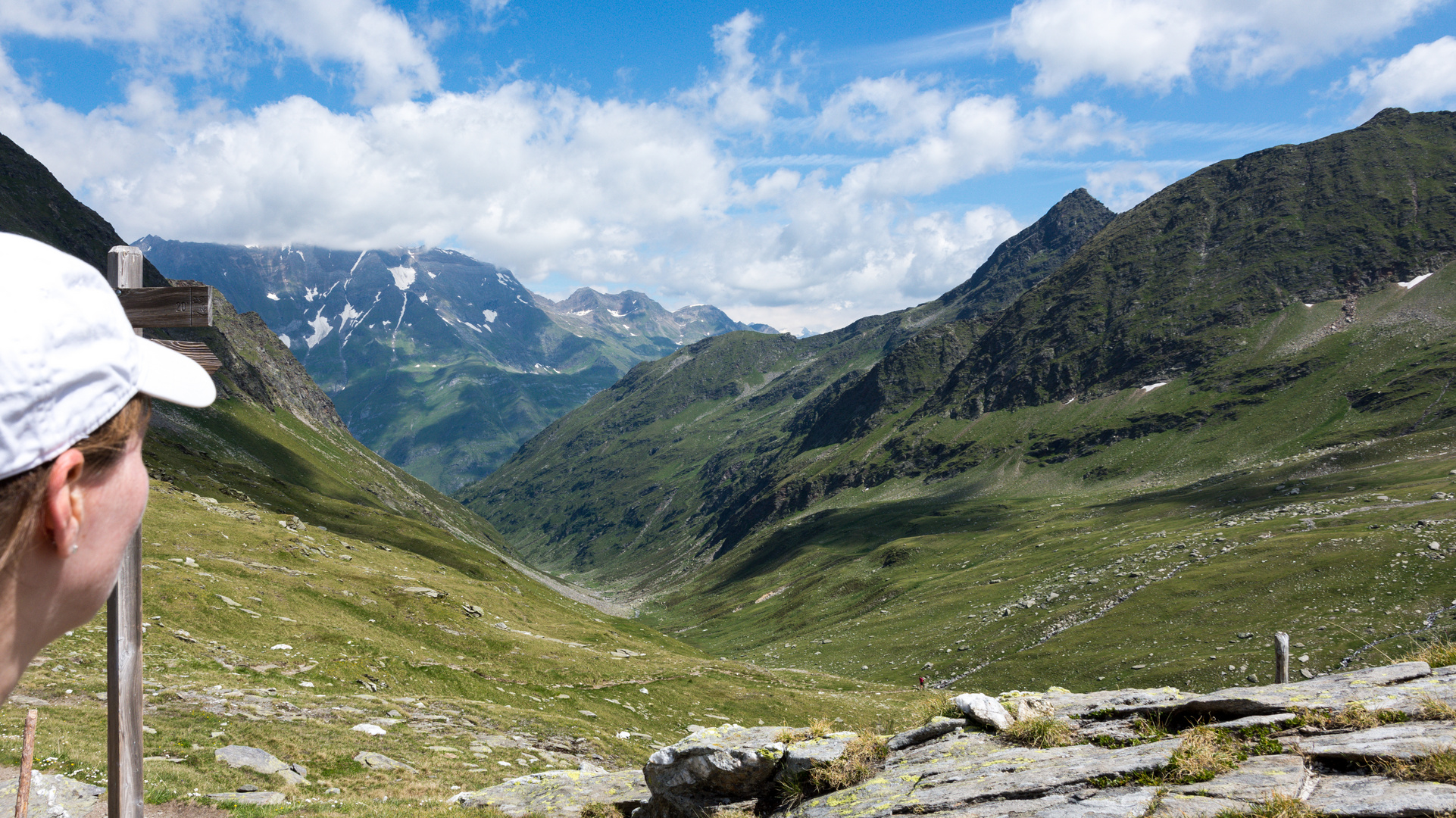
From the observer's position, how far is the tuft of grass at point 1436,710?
376 inches

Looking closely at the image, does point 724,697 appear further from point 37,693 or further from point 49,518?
point 49,518

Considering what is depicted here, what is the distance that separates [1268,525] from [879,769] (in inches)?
5724

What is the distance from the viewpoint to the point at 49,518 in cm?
248

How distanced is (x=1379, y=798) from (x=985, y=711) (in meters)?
6.56

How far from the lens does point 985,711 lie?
13961 millimetres

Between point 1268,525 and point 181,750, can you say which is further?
point 1268,525

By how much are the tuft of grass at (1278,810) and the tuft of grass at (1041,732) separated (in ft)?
13.8

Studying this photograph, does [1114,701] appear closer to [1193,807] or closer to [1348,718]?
[1348,718]

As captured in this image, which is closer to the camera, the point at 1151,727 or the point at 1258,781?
the point at 1258,781

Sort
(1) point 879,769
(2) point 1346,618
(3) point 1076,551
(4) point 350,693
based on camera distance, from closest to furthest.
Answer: (1) point 879,769
(4) point 350,693
(2) point 1346,618
(3) point 1076,551

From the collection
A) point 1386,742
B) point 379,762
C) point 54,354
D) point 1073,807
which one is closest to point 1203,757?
point 1073,807

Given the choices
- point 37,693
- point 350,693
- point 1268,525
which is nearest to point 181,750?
point 37,693

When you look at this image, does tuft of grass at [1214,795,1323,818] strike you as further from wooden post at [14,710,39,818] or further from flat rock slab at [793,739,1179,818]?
wooden post at [14,710,39,818]

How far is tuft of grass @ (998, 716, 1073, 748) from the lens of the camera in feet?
41.2
